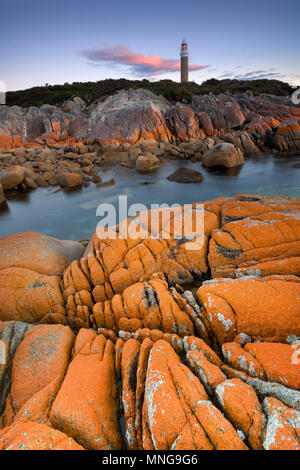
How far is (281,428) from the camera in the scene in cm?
267

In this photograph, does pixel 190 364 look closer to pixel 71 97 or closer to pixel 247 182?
pixel 247 182

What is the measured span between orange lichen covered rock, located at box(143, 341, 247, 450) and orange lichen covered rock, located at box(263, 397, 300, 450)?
37 cm

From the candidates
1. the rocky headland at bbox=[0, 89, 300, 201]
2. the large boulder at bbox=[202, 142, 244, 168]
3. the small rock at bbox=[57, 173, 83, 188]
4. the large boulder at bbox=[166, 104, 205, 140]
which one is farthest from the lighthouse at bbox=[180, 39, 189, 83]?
the small rock at bbox=[57, 173, 83, 188]

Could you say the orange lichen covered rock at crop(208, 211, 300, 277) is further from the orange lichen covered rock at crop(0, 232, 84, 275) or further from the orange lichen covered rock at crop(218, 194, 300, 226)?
the orange lichen covered rock at crop(0, 232, 84, 275)

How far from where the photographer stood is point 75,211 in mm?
20906

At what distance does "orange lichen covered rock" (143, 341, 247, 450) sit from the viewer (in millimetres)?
2771

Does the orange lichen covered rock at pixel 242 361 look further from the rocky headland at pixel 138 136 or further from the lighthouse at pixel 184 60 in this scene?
the lighthouse at pixel 184 60

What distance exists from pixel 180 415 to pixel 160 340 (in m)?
1.36

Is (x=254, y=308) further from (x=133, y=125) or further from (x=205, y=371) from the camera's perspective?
(x=133, y=125)

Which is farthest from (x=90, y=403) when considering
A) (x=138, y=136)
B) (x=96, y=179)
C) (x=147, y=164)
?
(x=138, y=136)

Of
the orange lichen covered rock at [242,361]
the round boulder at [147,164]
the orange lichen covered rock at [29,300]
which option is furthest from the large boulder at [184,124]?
the orange lichen covered rock at [242,361]

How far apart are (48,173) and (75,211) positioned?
33.5 ft

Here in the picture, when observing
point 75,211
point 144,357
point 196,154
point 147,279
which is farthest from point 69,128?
point 144,357

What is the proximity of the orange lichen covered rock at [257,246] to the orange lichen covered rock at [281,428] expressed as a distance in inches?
142
